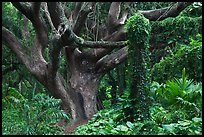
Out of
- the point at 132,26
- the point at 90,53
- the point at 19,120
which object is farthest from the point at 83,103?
the point at 132,26

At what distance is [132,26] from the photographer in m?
5.34

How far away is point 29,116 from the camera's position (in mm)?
5656

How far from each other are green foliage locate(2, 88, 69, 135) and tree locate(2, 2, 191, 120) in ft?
5.47

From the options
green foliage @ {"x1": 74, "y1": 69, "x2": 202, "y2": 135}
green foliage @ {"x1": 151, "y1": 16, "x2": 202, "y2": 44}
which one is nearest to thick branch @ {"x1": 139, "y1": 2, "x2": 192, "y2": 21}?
green foliage @ {"x1": 151, "y1": 16, "x2": 202, "y2": 44}

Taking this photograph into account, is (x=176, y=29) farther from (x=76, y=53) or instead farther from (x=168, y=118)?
(x=168, y=118)

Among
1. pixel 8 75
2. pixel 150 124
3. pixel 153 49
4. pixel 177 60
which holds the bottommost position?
pixel 150 124

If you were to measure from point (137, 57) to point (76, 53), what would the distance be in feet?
13.3

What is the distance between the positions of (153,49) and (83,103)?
3060 millimetres

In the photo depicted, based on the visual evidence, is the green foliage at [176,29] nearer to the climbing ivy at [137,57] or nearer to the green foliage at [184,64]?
the green foliage at [184,64]

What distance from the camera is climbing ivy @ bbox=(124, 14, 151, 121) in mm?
5324

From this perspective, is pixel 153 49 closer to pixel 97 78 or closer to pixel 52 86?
pixel 97 78

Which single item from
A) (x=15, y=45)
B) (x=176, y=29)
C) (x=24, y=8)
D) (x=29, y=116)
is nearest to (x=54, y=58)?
(x=24, y=8)

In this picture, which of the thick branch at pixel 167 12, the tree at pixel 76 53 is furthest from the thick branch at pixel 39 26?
the thick branch at pixel 167 12

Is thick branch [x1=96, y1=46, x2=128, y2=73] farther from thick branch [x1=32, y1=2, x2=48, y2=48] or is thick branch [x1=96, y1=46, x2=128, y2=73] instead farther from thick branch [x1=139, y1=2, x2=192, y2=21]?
thick branch [x1=32, y1=2, x2=48, y2=48]
